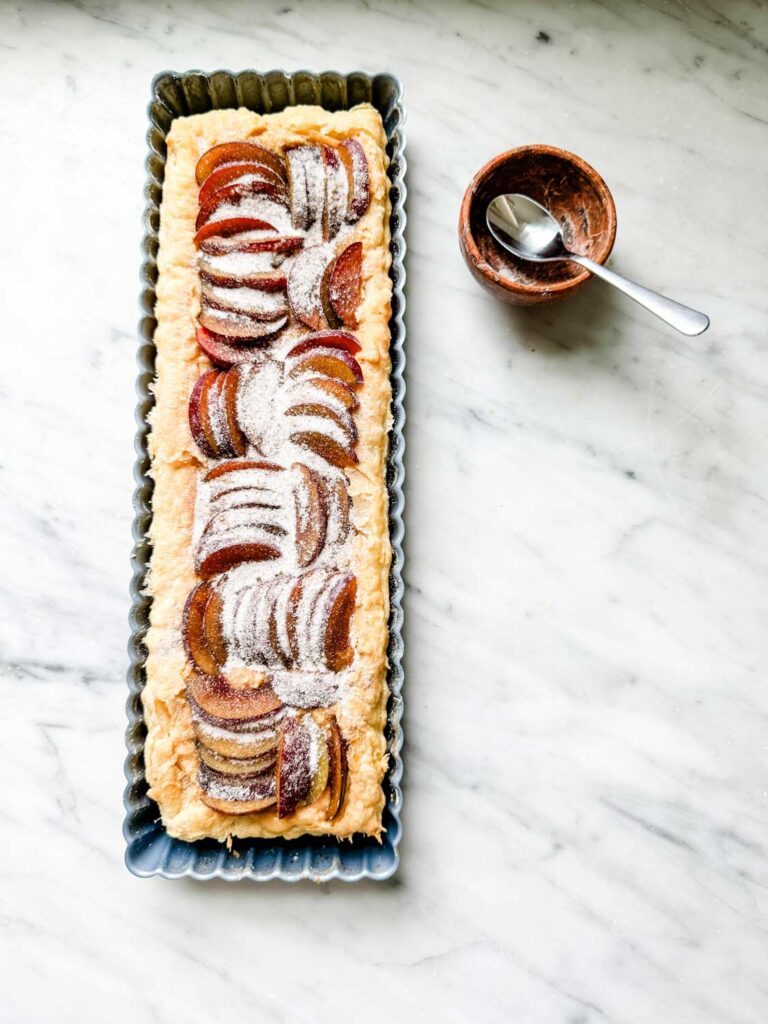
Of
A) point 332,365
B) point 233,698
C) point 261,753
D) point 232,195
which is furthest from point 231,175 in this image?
point 261,753

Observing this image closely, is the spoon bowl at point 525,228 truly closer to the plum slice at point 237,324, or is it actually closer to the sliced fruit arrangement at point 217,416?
the plum slice at point 237,324

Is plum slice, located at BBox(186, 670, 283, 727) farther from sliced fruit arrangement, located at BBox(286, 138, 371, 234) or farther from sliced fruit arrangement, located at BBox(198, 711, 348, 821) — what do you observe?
sliced fruit arrangement, located at BBox(286, 138, 371, 234)

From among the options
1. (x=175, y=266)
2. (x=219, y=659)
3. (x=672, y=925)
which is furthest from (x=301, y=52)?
(x=672, y=925)

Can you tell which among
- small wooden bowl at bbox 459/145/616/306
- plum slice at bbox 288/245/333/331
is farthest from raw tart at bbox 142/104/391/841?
small wooden bowl at bbox 459/145/616/306

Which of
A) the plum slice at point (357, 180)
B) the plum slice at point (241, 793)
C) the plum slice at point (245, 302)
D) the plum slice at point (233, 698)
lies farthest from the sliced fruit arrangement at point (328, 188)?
the plum slice at point (241, 793)

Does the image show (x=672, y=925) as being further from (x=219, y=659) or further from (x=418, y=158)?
(x=418, y=158)

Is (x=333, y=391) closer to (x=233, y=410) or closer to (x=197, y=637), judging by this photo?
(x=233, y=410)
